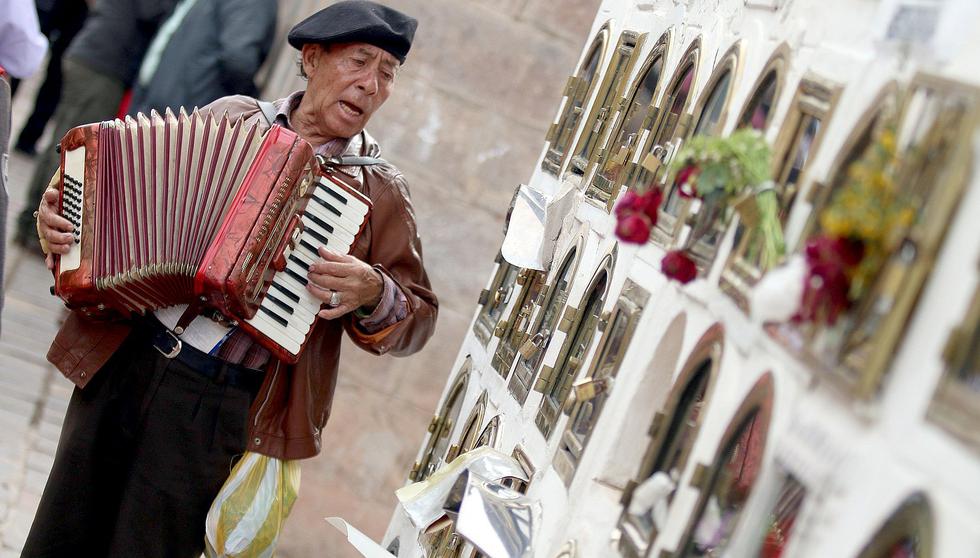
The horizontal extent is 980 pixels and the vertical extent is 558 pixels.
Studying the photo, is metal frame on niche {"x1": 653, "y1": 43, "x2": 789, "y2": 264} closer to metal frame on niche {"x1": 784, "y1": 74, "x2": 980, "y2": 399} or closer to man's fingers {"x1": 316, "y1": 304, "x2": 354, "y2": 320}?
metal frame on niche {"x1": 784, "y1": 74, "x2": 980, "y2": 399}

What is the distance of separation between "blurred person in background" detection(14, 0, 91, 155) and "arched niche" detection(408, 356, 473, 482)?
515 centimetres

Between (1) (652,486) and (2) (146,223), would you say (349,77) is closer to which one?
(2) (146,223)

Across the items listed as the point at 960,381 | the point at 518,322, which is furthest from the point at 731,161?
the point at 518,322

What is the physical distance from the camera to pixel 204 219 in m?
3.04

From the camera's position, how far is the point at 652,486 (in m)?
1.62

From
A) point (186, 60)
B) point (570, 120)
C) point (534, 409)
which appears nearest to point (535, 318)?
point (534, 409)

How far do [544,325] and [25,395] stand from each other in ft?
9.94

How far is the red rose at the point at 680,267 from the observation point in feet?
5.46

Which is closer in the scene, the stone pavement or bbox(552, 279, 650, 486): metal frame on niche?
bbox(552, 279, 650, 486): metal frame on niche

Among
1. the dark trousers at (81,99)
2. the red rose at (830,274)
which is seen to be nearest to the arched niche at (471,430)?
the red rose at (830,274)

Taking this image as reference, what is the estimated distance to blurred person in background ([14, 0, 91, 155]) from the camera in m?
8.05

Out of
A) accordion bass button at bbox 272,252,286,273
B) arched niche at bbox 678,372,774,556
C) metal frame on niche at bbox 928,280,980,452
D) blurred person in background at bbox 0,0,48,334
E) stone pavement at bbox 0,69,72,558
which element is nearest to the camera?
metal frame on niche at bbox 928,280,980,452

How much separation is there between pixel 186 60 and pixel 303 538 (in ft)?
6.95

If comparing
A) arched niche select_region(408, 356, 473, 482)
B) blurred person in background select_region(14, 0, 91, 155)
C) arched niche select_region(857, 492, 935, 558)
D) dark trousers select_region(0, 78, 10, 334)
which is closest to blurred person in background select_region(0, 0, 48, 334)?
dark trousers select_region(0, 78, 10, 334)
